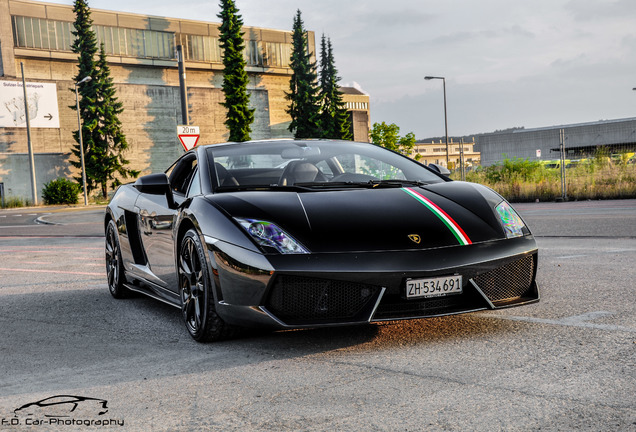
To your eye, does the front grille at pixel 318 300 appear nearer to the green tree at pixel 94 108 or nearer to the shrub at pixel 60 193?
the shrub at pixel 60 193

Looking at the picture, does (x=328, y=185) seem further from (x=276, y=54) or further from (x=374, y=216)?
(x=276, y=54)

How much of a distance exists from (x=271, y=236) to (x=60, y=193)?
4452 centimetres

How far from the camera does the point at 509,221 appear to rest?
467 cm

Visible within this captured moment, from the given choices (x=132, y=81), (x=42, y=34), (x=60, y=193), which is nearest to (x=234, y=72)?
(x=132, y=81)

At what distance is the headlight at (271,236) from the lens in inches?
164

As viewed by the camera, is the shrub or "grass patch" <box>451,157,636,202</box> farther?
the shrub

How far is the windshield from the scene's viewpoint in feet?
16.8

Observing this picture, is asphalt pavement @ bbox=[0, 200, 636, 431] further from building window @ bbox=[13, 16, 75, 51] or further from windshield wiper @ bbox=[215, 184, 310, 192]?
building window @ bbox=[13, 16, 75, 51]

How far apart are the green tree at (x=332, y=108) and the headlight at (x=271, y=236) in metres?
56.4

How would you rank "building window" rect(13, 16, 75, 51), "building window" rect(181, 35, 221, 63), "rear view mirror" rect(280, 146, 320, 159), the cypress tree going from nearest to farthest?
"rear view mirror" rect(280, 146, 320, 159) → the cypress tree → "building window" rect(13, 16, 75, 51) → "building window" rect(181, 35, 221, 63)

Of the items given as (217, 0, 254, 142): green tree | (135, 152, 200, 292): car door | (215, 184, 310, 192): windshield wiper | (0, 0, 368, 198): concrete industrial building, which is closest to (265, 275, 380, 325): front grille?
(215, 184, 310, 192): windshield wiper

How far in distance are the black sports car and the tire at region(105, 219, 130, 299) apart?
1.43m

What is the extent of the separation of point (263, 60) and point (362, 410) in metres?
66.4

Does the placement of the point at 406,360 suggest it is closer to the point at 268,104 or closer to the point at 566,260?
the point at 566,260
